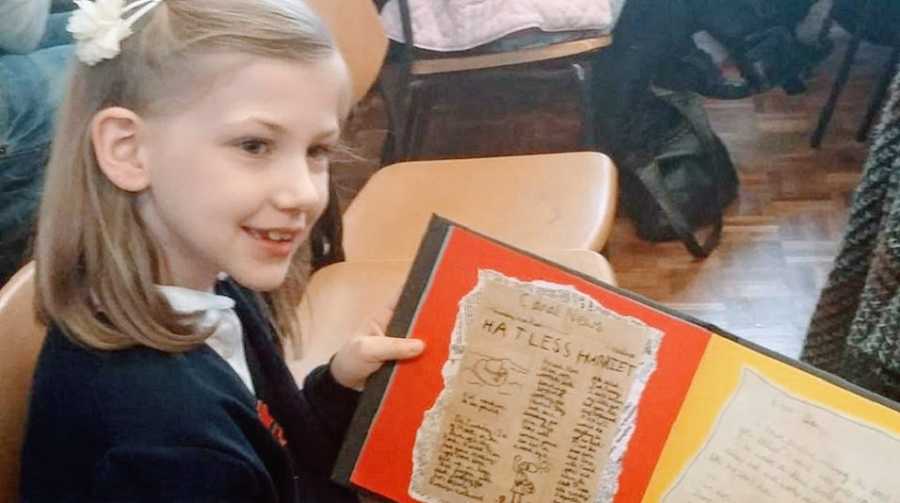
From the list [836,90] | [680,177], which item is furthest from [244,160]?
[836,90]

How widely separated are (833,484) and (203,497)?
45cm

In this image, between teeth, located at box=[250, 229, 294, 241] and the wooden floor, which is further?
the wooden floor

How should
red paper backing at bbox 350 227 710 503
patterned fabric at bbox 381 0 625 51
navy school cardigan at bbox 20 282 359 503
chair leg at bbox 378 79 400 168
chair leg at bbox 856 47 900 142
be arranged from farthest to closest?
chair leg at bbox 856 47 900 142 → chair leg at bbox 378 79 400 168 → patterned fabric at bbox 381 0 625 51 → red paper backing at bbox 350 227 710 503 → navy school cardigan at bbox 20 282 359 503

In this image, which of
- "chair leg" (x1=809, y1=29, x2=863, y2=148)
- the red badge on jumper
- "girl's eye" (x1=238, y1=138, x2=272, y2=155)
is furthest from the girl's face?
"chair leg" (x1=809, y1=29, x2=863, y2=148)

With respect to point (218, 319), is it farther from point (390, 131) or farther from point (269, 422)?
point (390, 131)

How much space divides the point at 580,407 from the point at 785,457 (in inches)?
6.4

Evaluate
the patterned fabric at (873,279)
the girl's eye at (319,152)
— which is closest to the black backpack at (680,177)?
the patterned fabric at (873,279)

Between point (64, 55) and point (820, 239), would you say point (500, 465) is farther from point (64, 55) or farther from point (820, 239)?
point (820, 239)

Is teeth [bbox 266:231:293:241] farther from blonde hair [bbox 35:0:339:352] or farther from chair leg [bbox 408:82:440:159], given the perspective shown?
A: chair leg [bbox 408:82:440:159]

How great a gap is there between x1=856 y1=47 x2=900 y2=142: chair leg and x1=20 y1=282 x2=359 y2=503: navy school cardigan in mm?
1885

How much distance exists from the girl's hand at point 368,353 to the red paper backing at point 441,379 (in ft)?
0.04

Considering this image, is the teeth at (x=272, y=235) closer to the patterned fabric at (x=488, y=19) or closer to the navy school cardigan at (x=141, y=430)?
the navy school cardigan at (x=141, y=430)

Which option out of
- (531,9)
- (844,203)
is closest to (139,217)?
(531,9)

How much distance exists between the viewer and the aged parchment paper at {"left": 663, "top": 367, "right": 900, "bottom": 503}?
2.48ft
